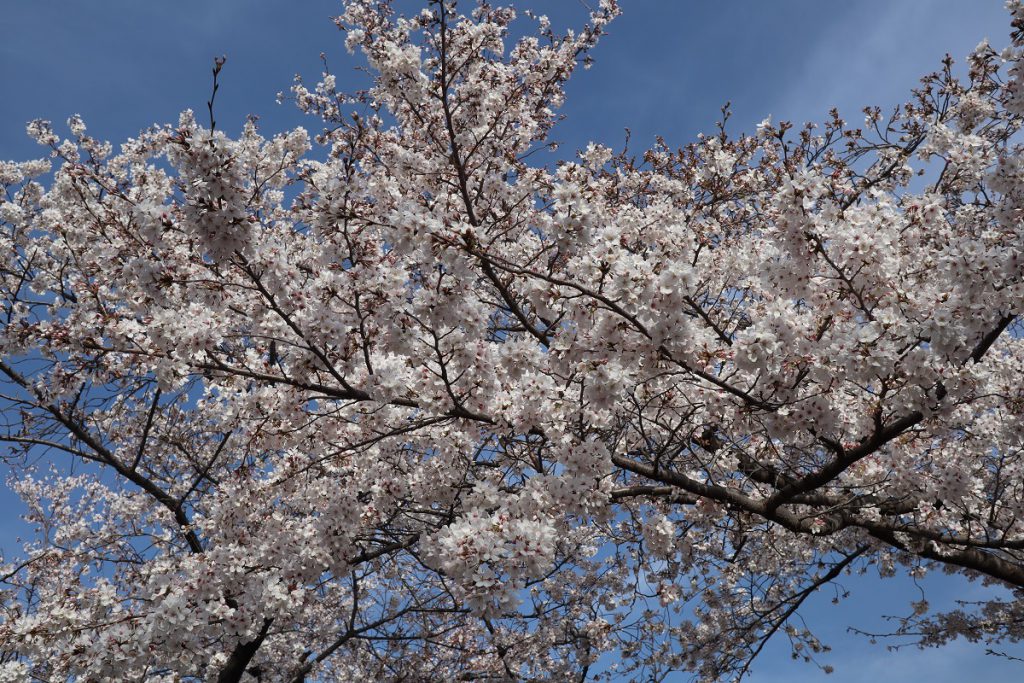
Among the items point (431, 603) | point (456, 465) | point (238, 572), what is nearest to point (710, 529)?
point (456, 465)

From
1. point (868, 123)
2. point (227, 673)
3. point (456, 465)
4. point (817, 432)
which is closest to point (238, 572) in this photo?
point (456, 465)

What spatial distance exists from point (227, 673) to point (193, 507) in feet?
8.01

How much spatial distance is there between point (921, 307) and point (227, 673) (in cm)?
911

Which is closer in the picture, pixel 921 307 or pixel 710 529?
pixel 921 307

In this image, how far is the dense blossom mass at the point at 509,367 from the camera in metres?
4.57

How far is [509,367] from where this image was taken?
5398 mm

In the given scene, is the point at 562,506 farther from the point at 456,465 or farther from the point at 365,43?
the point at 365,43

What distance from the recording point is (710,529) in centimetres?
934

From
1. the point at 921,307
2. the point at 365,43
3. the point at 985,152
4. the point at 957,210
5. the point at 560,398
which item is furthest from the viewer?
the point at 365,43

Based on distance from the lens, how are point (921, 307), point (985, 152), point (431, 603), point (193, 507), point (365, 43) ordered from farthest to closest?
point (431, 603)
point (193, 507)
point (365, 43)
point (985, 152)
point (921, 307)

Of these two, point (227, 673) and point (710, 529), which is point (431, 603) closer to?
point (227, 673)

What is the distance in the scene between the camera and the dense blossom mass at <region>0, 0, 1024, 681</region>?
15.0ft

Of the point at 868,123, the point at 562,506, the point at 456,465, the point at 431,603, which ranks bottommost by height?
the point at 562,506

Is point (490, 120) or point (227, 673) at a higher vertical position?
point (490, 120)
